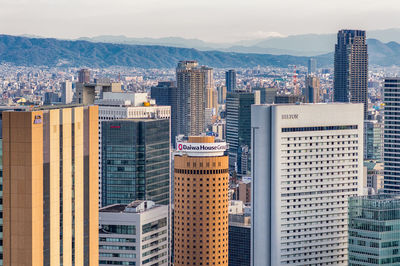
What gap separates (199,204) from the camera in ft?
318

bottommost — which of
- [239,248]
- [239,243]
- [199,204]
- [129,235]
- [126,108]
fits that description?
[239,248]

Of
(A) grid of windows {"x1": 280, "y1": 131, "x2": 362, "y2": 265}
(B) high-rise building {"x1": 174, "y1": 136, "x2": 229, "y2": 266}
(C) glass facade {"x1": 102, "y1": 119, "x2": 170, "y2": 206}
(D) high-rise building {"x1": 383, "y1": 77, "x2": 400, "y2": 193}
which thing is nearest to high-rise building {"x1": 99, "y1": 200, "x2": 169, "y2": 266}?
(A) grid of windows {"x1": 280, "y1": 131, "x2": 362, "y2": 265}

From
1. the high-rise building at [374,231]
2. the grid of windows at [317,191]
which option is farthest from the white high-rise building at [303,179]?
the high-rise building at [374,231]

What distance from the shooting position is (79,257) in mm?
43812

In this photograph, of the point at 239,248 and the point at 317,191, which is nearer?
the point at 317,191

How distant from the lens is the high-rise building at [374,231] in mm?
77000

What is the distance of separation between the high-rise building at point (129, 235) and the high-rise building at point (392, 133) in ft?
206

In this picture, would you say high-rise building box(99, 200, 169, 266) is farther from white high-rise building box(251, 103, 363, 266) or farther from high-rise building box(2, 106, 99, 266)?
high-rise building box(2, 106, 99, 266)

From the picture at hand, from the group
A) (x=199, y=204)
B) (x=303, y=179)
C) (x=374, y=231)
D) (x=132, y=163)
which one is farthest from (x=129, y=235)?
(x=132, y=163)

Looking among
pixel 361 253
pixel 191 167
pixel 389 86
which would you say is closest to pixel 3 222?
pixel 361 253

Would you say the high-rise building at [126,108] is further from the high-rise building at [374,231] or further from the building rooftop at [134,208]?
the building rooftop at [134,208]

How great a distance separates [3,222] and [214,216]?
5771 cm

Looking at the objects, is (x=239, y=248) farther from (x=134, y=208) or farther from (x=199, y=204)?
(x=134, y=208)

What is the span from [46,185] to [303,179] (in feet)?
178
